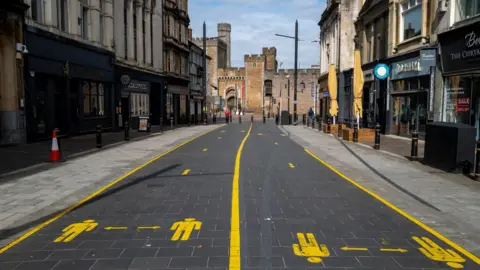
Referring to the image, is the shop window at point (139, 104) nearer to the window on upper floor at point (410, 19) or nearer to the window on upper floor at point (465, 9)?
the window on upper floor at point (410, 19)

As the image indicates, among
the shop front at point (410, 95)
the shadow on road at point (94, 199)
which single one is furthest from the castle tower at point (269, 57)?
the shadow on road at point (94, 199)

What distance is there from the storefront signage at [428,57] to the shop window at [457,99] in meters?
1.06

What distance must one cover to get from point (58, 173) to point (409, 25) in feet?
61.9

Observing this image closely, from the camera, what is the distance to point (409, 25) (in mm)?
21906

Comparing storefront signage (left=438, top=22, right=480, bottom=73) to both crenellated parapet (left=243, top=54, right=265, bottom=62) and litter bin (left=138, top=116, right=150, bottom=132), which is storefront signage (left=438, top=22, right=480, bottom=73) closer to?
litter bin (left=138, top=116, right=150, bottom=132)

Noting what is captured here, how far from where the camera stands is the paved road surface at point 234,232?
4.88 meters

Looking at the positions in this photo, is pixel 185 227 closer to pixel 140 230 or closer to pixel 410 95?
pixel 140 230

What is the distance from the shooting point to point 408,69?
2145cm

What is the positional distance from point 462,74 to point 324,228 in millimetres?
13521

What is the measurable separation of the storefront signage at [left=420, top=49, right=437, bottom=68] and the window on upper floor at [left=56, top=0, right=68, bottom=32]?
17.5 meters

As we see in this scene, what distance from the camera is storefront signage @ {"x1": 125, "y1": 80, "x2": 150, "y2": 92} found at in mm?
31178

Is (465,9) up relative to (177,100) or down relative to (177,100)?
up

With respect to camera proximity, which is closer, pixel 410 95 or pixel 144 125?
pixel 410 95

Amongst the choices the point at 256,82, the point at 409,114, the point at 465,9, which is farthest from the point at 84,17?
the point at 256,82
